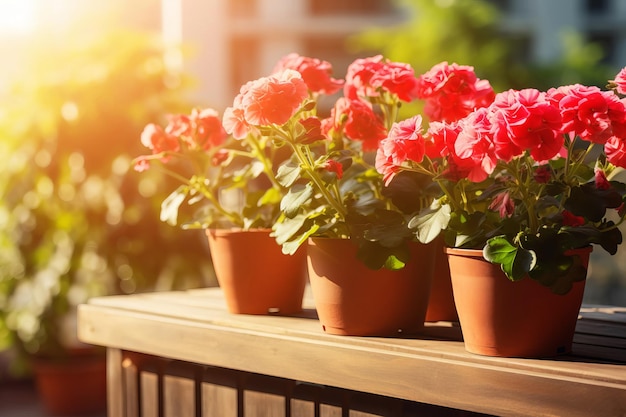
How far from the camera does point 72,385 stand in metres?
3.60

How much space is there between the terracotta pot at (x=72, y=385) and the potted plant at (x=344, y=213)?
2.33m

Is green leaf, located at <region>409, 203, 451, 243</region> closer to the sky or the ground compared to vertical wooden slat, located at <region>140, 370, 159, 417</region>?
closer to the sky

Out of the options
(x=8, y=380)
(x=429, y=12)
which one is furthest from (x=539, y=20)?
(x=8, y=380)

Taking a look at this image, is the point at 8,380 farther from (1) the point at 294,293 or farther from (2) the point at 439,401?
(2) the point at 439,401

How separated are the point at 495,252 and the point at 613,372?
20cm

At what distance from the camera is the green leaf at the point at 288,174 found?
1.38 meters

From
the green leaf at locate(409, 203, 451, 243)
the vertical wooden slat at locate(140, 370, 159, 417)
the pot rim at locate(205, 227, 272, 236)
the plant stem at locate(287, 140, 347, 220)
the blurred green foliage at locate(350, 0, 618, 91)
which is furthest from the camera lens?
the blurred green foliage at locate(350, 0, 618, 91)

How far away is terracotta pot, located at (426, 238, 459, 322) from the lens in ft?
4.97

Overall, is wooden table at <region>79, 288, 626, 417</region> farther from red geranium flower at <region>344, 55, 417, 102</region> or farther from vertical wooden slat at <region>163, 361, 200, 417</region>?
red geranium flower at <region>344, 55, 417, 102</region>

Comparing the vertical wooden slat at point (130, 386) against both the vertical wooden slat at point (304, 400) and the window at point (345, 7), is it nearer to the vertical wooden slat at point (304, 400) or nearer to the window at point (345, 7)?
the vertical wooden slat at point (304, 400)

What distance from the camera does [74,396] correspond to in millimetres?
3600

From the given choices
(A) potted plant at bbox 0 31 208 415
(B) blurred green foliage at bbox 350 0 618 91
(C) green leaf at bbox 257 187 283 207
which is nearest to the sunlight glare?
(A) potted plant at bbox 0 31 208 415

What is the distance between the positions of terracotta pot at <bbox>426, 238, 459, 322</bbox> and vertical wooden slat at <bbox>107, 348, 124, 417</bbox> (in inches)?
24.3

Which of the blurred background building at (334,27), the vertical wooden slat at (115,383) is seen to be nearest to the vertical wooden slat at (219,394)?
the vertical wooden slat at (115,383)
